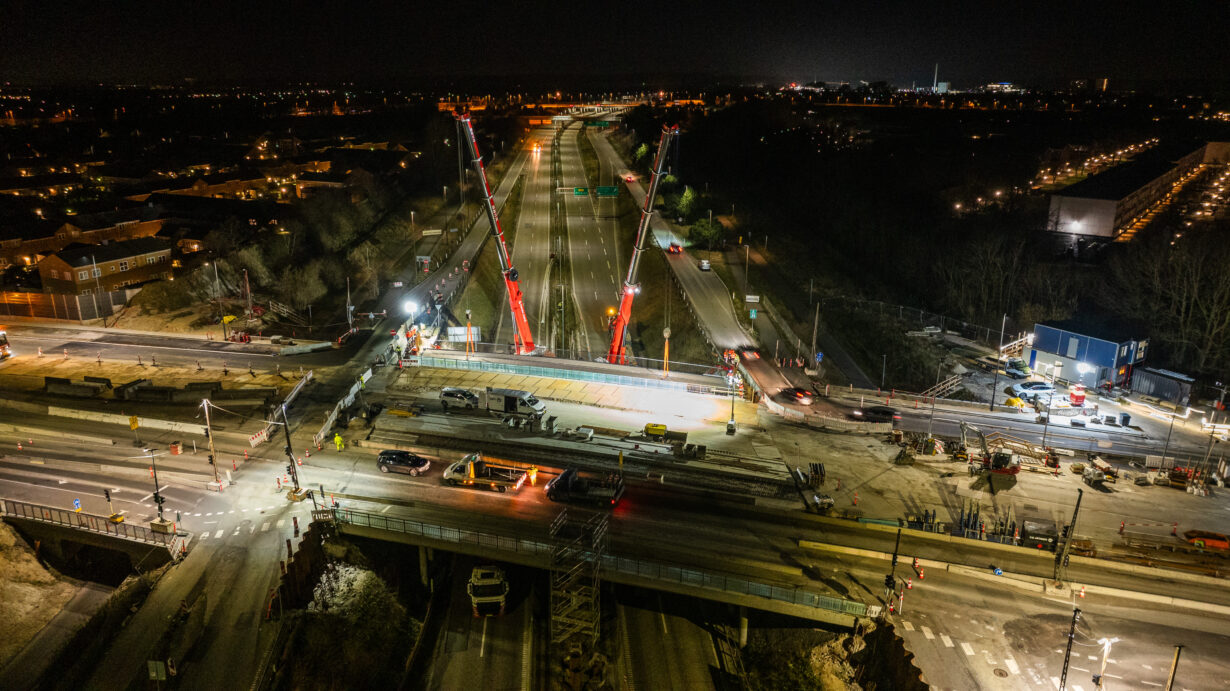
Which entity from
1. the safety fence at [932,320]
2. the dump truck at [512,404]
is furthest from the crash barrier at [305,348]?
the safety fence at [932,320]

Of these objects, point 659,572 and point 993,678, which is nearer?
point 993,678

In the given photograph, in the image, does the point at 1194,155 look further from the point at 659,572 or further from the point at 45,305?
the point at 45,305

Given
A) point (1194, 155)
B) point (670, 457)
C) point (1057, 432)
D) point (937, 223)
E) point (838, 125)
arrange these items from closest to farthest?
point (670, 457) < point (1057, 432) < point (1194, 155) < point (937, 223) < point (838, 125)

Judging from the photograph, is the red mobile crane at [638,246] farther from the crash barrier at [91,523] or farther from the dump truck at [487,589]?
the crash barrier at [91,523]

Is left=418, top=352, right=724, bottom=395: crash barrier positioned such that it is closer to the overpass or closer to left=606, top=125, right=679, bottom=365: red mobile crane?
left=606, top=125, right=679, bottom=365: red mobile crane

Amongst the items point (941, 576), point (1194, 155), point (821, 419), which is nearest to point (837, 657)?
point (941, 576)

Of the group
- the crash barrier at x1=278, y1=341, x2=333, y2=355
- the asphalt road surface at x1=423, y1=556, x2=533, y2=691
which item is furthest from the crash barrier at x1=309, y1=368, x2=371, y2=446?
the asphalt road surface at x1=423, y1=556, x2=533, y2=691

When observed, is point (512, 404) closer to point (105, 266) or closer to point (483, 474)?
point (483, 474)
